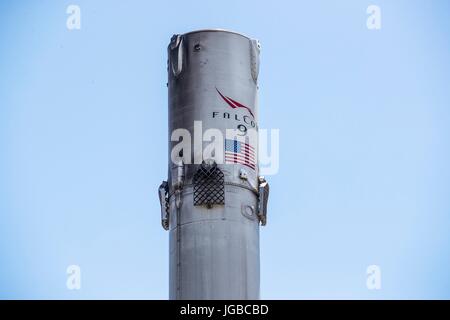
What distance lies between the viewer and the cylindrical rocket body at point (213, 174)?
254 feet

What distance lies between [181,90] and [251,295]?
481 inches

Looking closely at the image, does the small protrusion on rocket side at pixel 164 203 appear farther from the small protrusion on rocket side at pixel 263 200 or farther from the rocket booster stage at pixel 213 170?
the small protrusion on rocket side at pixel 263 200

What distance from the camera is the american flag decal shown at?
80.3 m

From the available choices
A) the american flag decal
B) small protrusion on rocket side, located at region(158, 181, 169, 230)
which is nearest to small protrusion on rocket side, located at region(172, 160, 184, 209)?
small protrusion on rocket side, located at region(158, 181, 169, 230)

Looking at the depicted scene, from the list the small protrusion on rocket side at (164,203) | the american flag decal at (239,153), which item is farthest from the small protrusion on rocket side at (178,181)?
the american flag decal at (239,153)

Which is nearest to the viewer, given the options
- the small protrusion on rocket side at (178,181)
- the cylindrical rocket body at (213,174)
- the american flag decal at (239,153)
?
the cylindrical rocket body at (213,174)

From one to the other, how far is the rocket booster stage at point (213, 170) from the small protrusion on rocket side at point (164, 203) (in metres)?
0.05

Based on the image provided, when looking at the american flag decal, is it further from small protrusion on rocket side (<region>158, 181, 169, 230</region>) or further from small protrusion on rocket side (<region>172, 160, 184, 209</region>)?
small protrusion on rocket side (<region>158, 181, 169, 230</region>)

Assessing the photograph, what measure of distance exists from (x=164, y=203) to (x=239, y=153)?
16.0 feet

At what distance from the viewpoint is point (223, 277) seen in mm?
77188
